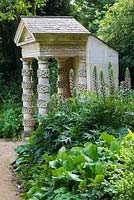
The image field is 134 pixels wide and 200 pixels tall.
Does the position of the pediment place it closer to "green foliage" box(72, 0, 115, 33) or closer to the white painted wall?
the white painted wall

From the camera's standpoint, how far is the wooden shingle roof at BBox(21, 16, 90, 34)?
9773 mm

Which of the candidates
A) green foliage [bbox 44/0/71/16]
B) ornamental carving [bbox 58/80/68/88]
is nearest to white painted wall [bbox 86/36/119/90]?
ornamental carving [bbox 58/80/68/88]

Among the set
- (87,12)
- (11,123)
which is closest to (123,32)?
(11,123)

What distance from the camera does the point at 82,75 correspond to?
9.90 m

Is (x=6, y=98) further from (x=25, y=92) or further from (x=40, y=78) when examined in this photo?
(x=40, y=78)

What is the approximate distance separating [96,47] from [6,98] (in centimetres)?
687

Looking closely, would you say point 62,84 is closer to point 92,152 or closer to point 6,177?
point 6,177

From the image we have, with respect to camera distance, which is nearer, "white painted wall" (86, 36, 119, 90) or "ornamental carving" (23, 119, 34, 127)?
"white painted wall" (86, 36, 119, 90)

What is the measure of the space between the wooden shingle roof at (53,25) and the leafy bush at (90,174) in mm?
4076

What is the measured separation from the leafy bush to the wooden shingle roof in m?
4.08

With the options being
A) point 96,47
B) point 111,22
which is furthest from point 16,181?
point 111,22

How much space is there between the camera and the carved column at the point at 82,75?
388 inches

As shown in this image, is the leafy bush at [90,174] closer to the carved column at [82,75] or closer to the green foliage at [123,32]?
the carved column at [82,75]

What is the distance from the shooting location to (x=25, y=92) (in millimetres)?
11453
